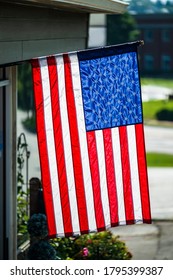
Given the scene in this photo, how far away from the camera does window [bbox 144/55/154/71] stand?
4136 inches

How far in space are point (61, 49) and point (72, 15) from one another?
2.31 ft

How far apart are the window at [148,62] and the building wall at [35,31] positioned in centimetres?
9255

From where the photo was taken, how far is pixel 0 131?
10414mm

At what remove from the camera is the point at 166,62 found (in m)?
105

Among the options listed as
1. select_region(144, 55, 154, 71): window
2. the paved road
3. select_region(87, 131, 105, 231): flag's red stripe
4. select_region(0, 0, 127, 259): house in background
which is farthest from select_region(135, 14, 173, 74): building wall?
select_region(87, 131, 105, 231): flag's red stripe

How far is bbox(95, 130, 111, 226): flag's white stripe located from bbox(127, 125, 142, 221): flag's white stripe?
247 mm

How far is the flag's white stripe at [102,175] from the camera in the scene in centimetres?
767

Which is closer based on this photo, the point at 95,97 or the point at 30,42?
the point at 95,97

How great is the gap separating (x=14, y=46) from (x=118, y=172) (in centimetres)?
225

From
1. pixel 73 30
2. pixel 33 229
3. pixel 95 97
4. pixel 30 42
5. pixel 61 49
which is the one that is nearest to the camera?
pixel 95 97

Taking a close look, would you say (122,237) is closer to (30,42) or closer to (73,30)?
(73,30)

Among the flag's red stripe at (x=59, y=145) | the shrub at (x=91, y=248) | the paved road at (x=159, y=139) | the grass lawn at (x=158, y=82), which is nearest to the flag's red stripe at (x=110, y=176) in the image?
the flag's red stripe at (x=59, y=145)

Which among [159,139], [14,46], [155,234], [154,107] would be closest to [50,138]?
[14,46]
